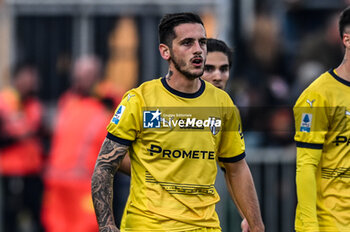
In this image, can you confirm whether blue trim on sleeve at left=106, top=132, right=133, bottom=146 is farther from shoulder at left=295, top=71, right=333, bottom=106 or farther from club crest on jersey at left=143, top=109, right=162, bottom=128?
shoulder at left=295, top=71, right=333, bottom=106

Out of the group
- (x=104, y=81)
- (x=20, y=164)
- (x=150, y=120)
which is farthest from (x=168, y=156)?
(x=20, y=164)

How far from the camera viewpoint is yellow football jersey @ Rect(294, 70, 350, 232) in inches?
259

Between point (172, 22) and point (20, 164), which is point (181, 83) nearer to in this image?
point (172, 22)

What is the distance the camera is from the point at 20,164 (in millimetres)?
11336

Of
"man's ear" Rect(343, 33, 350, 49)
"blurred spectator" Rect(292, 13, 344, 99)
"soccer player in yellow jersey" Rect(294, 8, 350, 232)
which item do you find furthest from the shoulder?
"blurred spectator" Rect(292, 13, 344, 99)

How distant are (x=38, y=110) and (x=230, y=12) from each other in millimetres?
2715

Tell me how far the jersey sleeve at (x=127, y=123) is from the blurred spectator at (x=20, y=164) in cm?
518

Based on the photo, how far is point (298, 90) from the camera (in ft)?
34.4

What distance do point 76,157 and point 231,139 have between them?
15.0 ft

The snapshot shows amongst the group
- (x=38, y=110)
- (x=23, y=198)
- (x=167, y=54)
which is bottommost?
(x=23, y=198)

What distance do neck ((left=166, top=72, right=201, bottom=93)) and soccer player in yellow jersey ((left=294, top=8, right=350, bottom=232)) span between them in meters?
0.85

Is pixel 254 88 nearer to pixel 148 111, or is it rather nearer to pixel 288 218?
pixel 288 218

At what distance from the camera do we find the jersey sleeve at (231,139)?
6586 mm

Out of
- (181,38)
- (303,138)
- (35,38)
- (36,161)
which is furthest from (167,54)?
(35,38)
